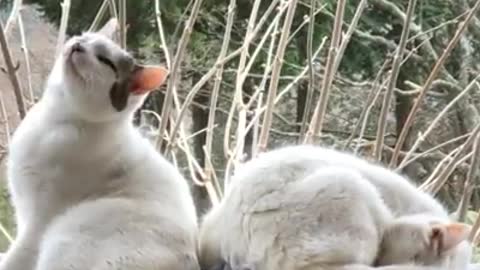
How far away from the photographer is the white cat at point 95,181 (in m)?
0.73

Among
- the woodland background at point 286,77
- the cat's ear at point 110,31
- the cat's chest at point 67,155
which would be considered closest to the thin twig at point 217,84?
the woodland background at point 286,77

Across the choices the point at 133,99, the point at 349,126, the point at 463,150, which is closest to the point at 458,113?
the point at 349,126

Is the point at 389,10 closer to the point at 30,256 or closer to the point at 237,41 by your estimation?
the point at 237,41

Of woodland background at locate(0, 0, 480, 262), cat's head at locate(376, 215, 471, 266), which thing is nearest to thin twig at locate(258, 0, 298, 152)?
woodland background at locate(0, 0, 480, 262)

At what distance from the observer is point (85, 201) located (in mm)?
764

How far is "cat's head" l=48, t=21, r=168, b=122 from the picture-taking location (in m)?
0.78

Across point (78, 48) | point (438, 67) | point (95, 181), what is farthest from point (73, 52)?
point (438, 67)

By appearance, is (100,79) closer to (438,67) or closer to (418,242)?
(418,242)

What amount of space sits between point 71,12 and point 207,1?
0.25 meters

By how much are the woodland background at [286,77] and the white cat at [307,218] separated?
1.18 ft

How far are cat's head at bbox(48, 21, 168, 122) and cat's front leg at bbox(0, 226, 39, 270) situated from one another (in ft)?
0.37

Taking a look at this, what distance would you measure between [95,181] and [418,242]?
0.28 m

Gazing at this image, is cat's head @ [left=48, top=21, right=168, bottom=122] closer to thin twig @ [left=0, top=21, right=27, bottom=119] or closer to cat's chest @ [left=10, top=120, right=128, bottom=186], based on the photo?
cat's chest @ [left=10, top=120, right=128, bottom=186]

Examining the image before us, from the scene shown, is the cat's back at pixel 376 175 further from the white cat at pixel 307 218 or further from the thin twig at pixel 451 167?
the thin twig at pixel 451 167
